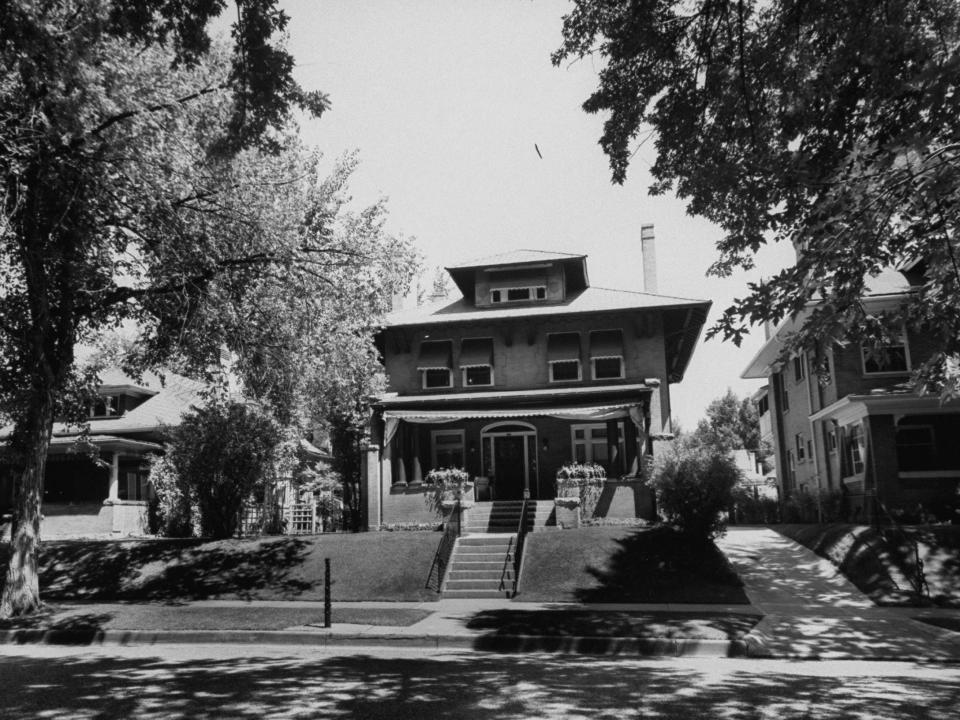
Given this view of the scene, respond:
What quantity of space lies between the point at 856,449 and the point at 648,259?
414 inches

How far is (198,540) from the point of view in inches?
827

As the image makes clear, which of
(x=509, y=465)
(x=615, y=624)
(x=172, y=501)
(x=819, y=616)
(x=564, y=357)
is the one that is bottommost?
(x=819, y=616)

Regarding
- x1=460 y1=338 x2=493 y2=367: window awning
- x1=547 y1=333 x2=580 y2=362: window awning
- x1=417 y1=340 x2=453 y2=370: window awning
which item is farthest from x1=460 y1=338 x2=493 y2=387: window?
x1=547 y1=333 x2=580 y2=362: window awning

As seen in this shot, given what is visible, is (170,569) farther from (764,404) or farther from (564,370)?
(764,404)

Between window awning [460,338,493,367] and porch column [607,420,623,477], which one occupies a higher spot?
window awning [460,338,493,367]

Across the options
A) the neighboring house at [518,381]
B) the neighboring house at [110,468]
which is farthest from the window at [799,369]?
the neighboring house at [110,468]

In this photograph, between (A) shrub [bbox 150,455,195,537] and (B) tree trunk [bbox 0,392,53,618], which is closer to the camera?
(B) tree trunk [bbox 0,392,53,618]

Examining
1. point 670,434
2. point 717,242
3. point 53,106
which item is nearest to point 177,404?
point 670,434

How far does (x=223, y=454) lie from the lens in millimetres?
21688

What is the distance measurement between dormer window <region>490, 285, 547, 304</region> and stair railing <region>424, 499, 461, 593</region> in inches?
388

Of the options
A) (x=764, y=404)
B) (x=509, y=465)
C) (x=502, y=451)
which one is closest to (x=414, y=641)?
(x=509, y=465)

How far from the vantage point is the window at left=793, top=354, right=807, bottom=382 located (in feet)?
101

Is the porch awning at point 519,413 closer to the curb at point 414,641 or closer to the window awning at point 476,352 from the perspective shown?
the window awning at point 476,352

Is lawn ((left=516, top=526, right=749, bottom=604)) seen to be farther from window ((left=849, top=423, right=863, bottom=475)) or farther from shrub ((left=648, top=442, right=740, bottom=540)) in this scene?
window ((left=849, top=423, right=863, bottom=475))
